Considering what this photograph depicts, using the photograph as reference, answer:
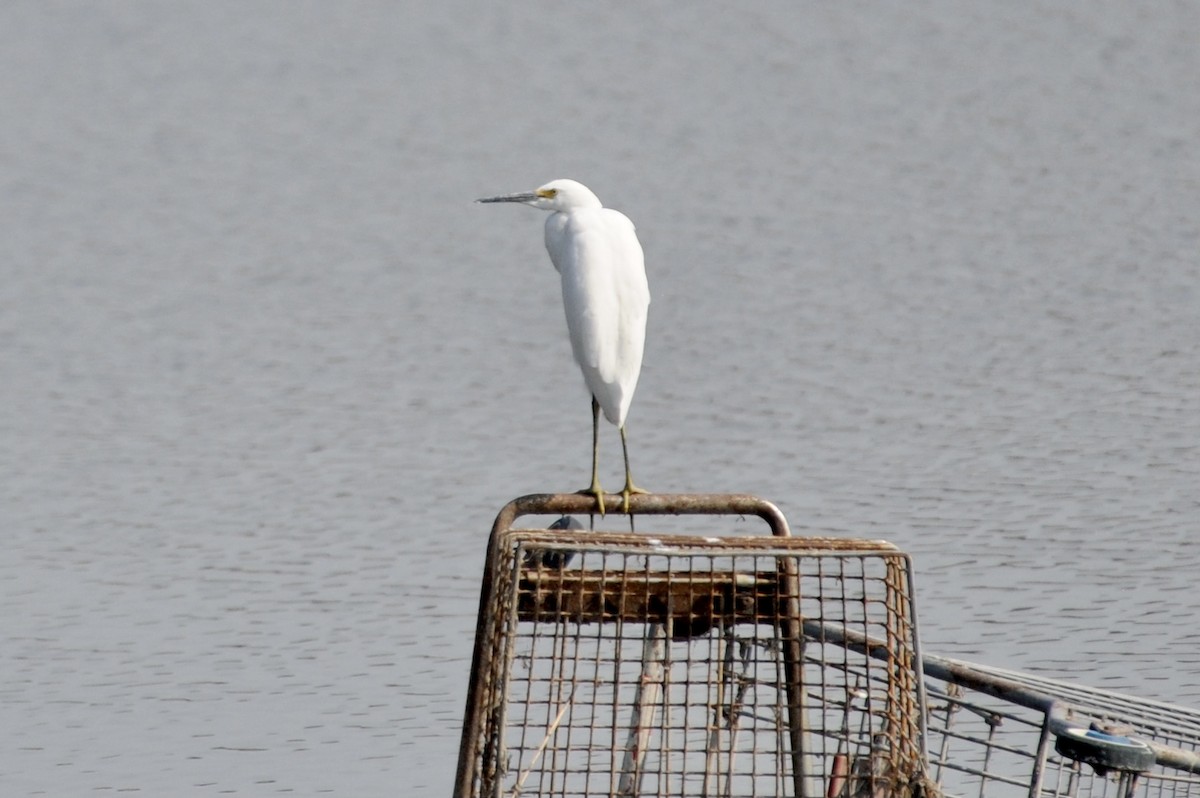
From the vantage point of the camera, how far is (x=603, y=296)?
4324 mm

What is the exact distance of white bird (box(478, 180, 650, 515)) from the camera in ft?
14.1

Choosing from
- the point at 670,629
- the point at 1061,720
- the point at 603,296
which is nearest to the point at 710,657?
the point at 670,629

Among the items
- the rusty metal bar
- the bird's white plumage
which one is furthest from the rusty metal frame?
the bird's white plumage

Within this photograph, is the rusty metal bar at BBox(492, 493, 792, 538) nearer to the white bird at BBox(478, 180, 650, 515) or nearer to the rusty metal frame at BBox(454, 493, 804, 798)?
the rusty metal frame at BBox(454, 493, 804, 798)

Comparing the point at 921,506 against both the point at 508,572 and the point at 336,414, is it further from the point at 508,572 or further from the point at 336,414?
the point at 508,572

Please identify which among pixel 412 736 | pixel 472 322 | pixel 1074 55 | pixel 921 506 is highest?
pixel 1074 55

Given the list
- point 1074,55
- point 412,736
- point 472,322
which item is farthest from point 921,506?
point 1074,55

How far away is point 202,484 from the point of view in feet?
29.9

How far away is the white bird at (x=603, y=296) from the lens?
4312 mm

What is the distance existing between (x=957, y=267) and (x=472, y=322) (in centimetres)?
369

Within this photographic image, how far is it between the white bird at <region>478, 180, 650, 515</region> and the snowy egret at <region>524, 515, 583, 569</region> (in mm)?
1135

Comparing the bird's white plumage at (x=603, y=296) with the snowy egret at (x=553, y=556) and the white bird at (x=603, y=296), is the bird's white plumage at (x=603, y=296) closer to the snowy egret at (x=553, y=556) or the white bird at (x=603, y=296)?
the white bird at (x=603, y=296)

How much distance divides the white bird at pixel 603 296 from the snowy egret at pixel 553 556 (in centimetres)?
113

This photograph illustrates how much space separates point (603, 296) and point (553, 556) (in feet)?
4.63
